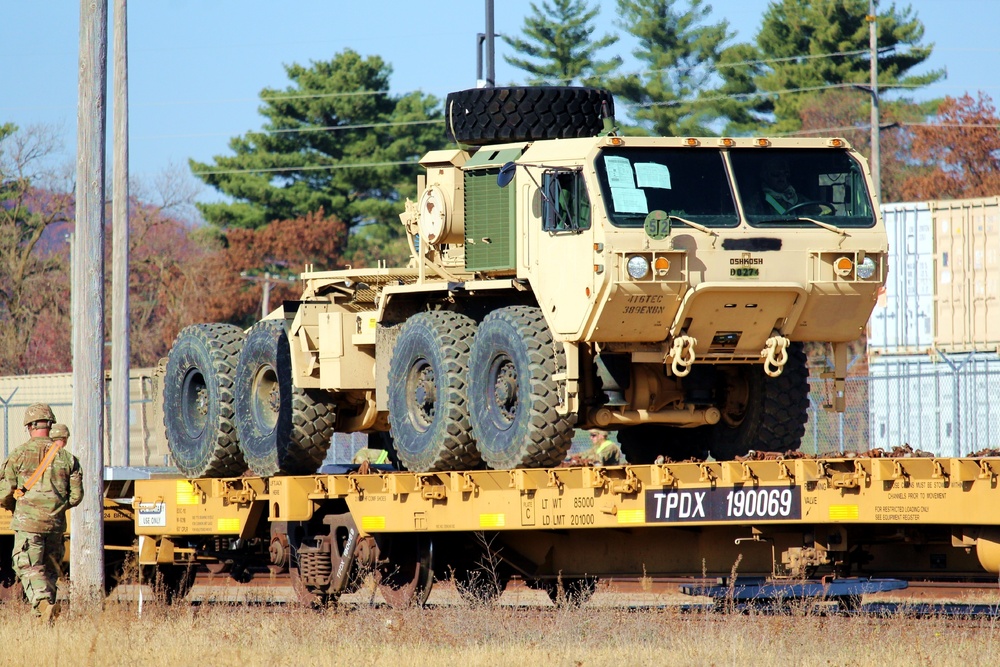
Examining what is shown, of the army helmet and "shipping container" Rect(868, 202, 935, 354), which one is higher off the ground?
"shipping container" Rect(868, 202, 935, 354)

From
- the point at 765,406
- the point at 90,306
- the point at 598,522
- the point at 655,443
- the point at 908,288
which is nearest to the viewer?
the point at 598,522

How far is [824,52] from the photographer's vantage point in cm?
5628

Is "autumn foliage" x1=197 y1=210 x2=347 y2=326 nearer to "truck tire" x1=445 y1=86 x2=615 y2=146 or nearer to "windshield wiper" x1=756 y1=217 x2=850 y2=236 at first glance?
"truck tire" x1=445 y1=86 x2=615 y2=146

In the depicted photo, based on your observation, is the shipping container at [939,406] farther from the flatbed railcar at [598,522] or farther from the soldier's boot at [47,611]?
the soldier's boot at [47,611]

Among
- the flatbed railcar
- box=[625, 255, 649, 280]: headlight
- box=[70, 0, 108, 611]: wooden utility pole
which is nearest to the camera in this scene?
the flatbed railcar

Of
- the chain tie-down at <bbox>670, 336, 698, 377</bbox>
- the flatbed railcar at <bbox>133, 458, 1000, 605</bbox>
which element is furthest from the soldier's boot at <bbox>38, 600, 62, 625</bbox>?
the chain tie-down at <bbox>670, 336, 698, 377</bbox>

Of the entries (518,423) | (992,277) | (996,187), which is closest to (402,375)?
(518,423)

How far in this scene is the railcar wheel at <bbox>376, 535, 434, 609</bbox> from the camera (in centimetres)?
1270

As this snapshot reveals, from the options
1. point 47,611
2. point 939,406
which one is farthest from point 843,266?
point 939,406

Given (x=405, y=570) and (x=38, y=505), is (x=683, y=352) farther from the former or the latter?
(x=38, y=505)

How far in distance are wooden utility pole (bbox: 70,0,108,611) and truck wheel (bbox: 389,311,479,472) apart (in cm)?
239

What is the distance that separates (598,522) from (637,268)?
5.76ft

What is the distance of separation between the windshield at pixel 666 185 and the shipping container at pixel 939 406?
37.9ft

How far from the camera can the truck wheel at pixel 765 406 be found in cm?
1276
